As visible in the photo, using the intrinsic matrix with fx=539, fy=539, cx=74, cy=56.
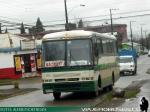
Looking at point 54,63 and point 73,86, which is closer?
point 73,86

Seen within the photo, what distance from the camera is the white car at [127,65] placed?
49344 mm

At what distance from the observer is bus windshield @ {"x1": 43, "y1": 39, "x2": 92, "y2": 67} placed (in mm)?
23609

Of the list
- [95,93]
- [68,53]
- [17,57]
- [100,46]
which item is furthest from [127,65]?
[68,53]

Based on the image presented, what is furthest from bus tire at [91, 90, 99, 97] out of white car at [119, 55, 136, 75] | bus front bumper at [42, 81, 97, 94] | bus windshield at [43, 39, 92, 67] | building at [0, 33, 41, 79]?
building at [0, 33, 41, 79]

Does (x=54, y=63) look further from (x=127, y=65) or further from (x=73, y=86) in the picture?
(x=127, y=65)

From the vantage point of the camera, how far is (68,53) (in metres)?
23.6

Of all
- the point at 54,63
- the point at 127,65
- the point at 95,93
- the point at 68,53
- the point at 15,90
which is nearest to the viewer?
the point at 68,53

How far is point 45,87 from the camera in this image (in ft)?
78.6

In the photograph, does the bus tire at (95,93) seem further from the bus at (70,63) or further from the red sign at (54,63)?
the red sign at (54,63)

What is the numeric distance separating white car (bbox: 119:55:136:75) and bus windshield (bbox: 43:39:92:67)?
25654mm

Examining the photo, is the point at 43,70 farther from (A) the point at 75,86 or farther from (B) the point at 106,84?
(B) the point at 106,84

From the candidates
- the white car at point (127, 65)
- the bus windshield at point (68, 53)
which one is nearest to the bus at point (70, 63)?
the bus windshield at point (68, 53)

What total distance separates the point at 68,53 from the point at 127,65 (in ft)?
87.3

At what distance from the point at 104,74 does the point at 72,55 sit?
12.2 ft
